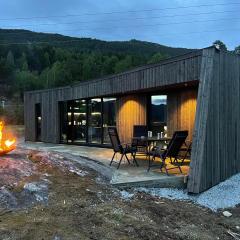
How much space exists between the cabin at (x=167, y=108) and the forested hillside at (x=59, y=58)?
787 inches

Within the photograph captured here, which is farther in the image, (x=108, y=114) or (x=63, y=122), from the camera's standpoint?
(x=63, y=122)

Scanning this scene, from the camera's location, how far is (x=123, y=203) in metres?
6.53

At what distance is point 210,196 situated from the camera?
7.62m

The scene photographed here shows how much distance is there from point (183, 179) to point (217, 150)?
968 mm

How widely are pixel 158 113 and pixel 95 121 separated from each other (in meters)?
4.13

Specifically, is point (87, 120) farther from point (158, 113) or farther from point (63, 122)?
point (158, 113)

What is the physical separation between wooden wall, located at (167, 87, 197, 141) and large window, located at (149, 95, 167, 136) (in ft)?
1.20

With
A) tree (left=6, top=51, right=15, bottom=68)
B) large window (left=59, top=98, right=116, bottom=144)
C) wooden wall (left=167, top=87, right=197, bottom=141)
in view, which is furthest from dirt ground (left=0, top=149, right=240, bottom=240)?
tree (left=6, top=51, right=15, bottom=68)

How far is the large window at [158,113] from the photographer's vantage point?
41.2ft

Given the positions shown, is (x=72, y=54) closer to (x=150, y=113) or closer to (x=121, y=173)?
(x=150, y=113)

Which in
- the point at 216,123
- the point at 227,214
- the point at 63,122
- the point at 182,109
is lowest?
the point at 227,214

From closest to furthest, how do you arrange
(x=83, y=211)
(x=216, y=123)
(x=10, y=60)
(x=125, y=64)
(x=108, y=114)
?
(x=83, y=211)
(x=216, y=123)
(x=108, y=114)
(x=125, y=64)
(x=10, y=60)

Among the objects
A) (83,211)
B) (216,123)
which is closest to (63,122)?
(216,123)

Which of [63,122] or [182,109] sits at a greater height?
[182,109]
